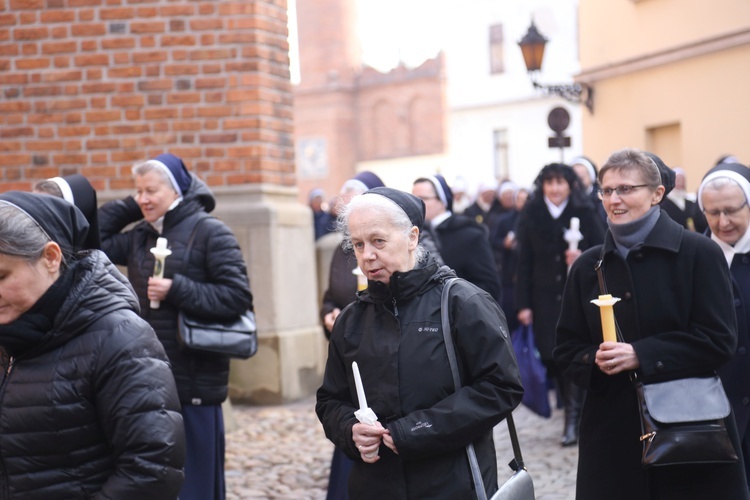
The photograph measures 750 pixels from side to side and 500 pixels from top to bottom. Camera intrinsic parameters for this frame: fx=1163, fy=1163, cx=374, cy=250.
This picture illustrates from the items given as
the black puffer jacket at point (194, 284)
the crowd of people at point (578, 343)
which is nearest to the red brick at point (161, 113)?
the black puffer jacket at point (194, 284)

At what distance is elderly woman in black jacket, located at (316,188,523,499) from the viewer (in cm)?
380

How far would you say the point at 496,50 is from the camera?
4138 cm

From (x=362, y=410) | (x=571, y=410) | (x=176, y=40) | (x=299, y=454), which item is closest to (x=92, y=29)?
(x=176, y=40)

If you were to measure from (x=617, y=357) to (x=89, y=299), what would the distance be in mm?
2106

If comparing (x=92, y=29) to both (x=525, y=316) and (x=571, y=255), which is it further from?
(x=571, y=255)

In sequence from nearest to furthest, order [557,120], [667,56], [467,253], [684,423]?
[684,423]
[467,253]
[557,120]
[667,56]

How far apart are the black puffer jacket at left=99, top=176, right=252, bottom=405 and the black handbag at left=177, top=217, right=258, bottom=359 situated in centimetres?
4

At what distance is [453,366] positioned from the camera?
388cm

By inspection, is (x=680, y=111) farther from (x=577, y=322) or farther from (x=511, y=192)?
(x=577, y=322)

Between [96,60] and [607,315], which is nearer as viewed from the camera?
[607,315]

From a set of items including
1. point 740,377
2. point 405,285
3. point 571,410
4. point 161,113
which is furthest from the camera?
point 161,113

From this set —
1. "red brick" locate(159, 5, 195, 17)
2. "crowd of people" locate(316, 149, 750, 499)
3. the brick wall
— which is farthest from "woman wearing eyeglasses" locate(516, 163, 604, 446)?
"red brick" locate(159, 5, 195, 17)

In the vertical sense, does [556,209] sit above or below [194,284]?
above

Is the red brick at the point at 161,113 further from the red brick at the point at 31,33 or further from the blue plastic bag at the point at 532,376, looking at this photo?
the blue plastic bag at the point at 532,376
